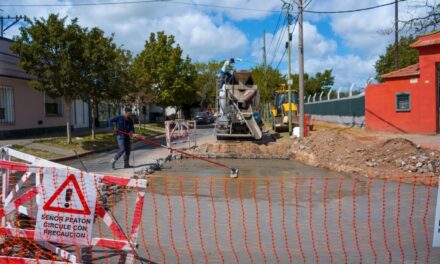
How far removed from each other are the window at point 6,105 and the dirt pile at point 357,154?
9.59 m

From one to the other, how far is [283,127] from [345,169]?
13.0 meters

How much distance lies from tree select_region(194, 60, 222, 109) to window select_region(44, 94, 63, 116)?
44049mm

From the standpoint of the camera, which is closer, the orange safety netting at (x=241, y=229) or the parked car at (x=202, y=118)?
the orange safety netting at (x=241, y=229)

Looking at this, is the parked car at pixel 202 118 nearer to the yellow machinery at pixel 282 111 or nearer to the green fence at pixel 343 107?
the green fence at pixel 343 107

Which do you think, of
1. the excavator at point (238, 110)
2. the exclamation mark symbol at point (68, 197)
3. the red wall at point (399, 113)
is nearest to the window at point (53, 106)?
the excavator at point (238, 110)

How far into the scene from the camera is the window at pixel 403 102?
21.9 m

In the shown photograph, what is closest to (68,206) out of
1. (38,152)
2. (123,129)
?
(123,129)

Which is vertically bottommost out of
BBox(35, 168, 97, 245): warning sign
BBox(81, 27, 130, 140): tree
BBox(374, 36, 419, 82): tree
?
BBox(35, 168, 97, 245): warning sign

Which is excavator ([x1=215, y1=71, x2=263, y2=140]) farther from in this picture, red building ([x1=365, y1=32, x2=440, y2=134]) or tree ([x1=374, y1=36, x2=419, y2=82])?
tree ([x1=374, y1=36, x2=419, y2=82])

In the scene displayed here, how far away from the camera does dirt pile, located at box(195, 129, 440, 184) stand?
12.9 metres

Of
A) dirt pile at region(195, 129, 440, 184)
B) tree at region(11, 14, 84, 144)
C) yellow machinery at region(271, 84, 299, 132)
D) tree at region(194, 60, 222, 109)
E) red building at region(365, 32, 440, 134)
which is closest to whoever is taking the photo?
dirt pile at region(195, 129, 440, 184)

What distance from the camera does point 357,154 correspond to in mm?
15336

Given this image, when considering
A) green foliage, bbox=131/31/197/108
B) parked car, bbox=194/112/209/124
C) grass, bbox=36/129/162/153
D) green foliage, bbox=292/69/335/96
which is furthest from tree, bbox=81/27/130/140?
green foliage, bbox=292/69/335/96

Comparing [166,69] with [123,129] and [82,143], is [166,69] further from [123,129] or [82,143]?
[123,129]
